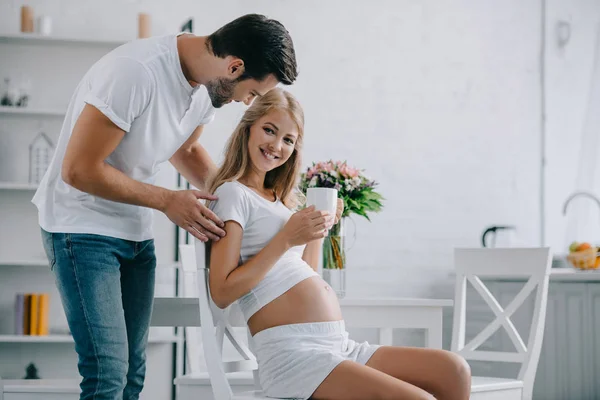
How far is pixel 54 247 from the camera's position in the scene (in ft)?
5.44

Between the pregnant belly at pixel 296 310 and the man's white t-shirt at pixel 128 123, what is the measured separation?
333mm

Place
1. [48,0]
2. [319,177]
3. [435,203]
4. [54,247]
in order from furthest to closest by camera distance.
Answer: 1. [435,203]
2. [48,0]
3. [319,177]
4. [54,247]

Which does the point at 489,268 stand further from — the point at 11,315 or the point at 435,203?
the point at 11,315

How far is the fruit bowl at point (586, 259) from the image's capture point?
3.91 metres

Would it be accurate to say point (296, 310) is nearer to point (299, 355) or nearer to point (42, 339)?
point (299, 355)

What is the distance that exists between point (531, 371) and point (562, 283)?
4.23 feet

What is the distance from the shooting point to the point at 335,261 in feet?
8.03

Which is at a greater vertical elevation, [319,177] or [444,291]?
[319,177]

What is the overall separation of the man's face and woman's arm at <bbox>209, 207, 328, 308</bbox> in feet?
0.97

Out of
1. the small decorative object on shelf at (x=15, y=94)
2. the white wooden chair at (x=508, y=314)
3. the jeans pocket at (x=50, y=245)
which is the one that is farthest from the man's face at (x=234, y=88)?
the small decorative object on shelf at (x=15, y=94)

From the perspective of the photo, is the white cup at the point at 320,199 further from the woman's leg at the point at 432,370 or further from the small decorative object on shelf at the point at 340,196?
the small decorative object on shelf at the point at 340,196

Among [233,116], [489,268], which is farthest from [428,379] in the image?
[233,116]

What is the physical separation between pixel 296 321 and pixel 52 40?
2.58 metres

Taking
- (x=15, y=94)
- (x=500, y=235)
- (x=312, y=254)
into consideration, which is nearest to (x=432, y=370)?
(x=312, y=254)
